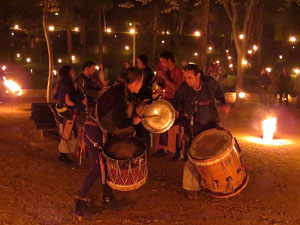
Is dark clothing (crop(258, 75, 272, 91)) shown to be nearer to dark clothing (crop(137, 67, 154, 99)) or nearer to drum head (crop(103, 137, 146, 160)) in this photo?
dark clothing (crop(137, 67, 154, 99))

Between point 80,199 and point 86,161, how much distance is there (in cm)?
245

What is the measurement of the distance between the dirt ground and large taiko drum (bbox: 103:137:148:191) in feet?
1.82

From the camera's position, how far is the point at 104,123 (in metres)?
4.22

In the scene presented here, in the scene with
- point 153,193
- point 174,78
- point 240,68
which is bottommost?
point 153,193

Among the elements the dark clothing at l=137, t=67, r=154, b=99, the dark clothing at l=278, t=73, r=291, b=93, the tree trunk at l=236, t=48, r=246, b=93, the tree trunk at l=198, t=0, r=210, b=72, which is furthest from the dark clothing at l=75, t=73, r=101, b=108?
the dark clothing at l=278, t=73, r=291, b=93

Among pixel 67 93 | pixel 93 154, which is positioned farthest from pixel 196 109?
pixel 67 93

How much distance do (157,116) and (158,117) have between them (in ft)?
0.11

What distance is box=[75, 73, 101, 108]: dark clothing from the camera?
6.64 metres

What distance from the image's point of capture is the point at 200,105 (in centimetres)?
520

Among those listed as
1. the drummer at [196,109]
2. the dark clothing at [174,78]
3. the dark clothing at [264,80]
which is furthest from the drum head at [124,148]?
the dark clothing at [264,80]

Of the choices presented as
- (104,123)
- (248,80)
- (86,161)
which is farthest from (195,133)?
(248,80)

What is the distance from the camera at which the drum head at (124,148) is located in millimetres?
4348

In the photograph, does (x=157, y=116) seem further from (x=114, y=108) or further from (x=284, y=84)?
(x=284, y=84)

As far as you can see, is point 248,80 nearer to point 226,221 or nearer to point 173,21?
point 173,21
